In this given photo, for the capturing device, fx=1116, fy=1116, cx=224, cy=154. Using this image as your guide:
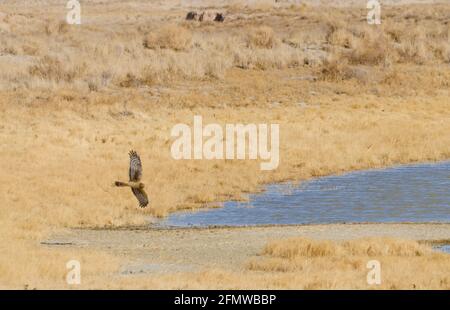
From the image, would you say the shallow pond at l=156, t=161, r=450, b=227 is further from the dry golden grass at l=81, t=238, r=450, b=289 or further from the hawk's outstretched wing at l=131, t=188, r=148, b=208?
the dry golden grass at l=81, t=238, r=450, b=289

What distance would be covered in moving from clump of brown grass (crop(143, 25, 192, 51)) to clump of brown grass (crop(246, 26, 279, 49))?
3.02 meters

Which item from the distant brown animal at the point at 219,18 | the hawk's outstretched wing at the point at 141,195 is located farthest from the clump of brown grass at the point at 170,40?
the hawk's outstretched wing at the point at 141,195

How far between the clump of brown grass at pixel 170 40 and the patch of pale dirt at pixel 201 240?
101 feet

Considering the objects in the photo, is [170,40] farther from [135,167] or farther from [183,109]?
[135,167]

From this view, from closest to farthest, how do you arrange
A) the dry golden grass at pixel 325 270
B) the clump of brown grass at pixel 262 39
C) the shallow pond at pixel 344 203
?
the dry golden grass at pixel 325 270 < the shallow pond at pixel 344 203 < the clump of brown grass at pixel 262 39

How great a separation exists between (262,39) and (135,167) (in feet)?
111

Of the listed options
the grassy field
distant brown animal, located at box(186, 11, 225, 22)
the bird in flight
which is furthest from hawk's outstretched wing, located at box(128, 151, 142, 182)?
distant brown animal, located at box(186, 11, 225, 22)

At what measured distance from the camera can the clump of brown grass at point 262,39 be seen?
5353cm

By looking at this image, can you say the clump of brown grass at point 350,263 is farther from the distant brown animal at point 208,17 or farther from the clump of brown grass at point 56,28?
the distant brown animal at point 208,17

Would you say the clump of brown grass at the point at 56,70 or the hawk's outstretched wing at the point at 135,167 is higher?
the clump of brown grass at the point at 56,70

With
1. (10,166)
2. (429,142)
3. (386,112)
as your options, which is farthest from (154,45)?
(10,166)

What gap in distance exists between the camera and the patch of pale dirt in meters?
18.4

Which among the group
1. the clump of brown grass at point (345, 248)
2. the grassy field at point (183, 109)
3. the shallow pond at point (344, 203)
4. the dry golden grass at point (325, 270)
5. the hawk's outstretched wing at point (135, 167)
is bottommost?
the dry golden grass at point (325, 270)

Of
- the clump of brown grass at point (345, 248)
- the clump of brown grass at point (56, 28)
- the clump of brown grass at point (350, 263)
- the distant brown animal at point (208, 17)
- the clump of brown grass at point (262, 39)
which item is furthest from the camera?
the distant brown animal at point (208, 17)
